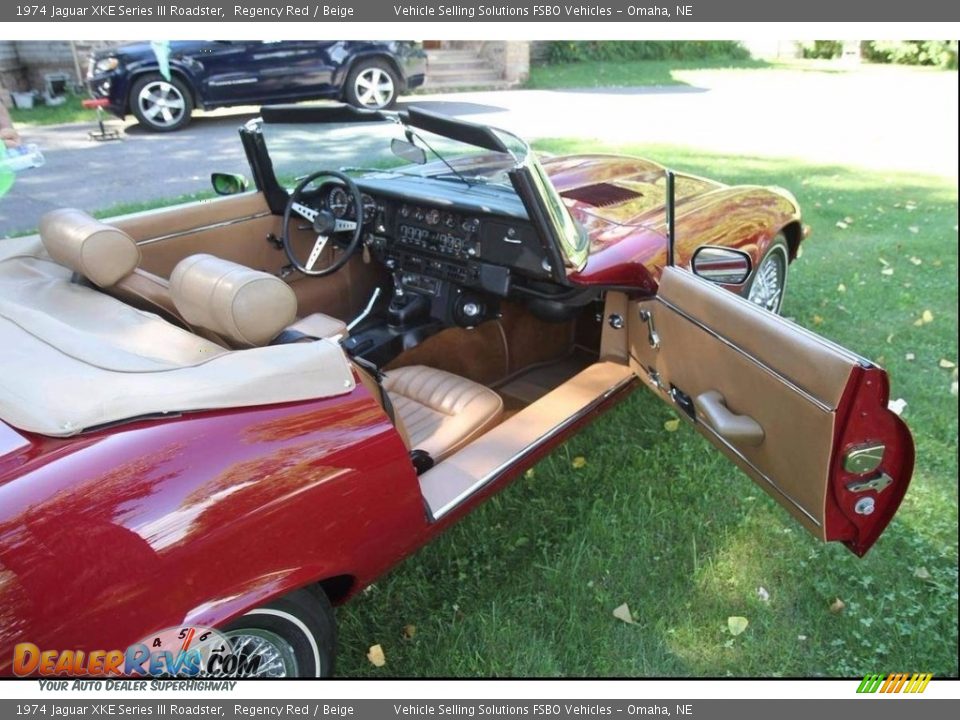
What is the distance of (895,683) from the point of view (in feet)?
6.92

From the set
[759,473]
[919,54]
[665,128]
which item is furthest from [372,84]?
[919,54]

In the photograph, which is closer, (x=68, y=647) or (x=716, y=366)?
(x=68, y=647)

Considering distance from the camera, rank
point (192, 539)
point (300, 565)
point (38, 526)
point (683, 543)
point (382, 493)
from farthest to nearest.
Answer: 1. point (683, 543)
2. point (382, 493)
3. point (300, 565)
4. point (192, 539)
5. point (38, 526)

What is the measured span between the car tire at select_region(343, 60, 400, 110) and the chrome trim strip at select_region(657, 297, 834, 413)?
2109 mm

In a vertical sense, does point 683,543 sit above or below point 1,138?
below

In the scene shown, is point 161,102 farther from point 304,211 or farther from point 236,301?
point 236,301

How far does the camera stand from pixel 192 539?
1472mm

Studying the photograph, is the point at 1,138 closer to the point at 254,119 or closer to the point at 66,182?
the point at 66,182

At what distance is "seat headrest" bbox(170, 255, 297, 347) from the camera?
5.92 feet

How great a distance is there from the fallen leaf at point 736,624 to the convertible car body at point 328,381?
23.7 inches

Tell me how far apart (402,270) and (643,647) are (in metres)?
A: 1.87

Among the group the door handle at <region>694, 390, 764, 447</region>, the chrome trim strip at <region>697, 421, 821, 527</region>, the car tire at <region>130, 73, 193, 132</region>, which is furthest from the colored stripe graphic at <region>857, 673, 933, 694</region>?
the car tire at <region>130, 73, 193, 132</region>

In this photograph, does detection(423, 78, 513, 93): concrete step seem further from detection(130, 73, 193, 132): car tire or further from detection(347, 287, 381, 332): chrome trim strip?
detection(130, 73, 193, 132): car tire

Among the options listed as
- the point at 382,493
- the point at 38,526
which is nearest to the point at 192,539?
the point at 38,526
